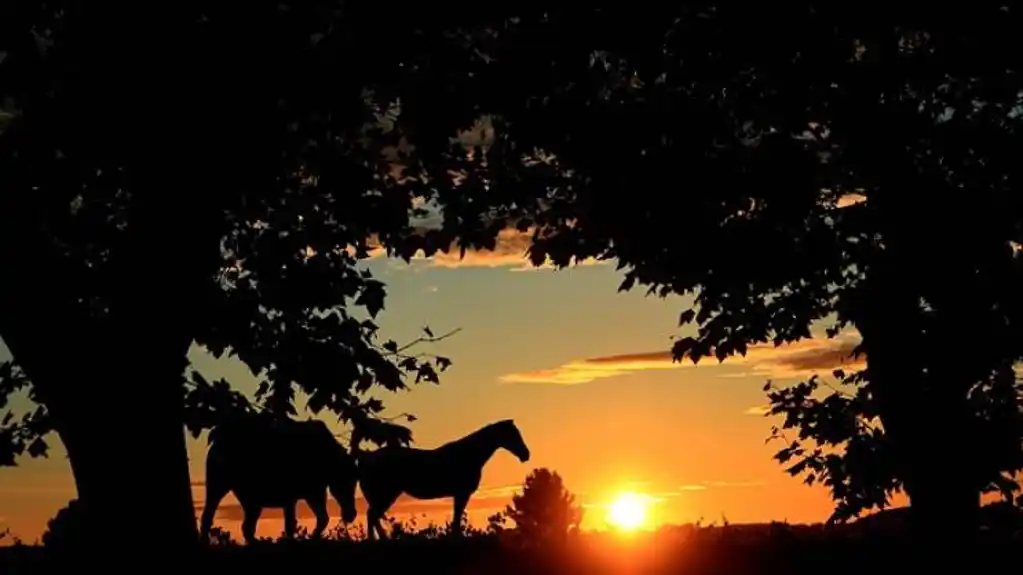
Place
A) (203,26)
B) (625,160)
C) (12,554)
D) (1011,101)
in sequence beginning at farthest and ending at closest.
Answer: (1011,101)
(12,554)
(625,160)
(203,26)

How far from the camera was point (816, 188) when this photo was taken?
18328 mm

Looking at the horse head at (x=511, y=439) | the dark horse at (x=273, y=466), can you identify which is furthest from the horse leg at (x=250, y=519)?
the horse head at (x=511, y=439)

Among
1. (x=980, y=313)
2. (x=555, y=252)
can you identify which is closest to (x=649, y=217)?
(x=555, y=252)

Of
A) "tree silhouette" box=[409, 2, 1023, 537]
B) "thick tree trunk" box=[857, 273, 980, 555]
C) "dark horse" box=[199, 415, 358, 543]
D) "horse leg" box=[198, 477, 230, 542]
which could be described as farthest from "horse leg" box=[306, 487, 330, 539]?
"thick tree trunk" box=[857, 273, 980, 555]

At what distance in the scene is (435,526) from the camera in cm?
2186

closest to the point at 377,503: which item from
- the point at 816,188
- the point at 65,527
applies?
the point at 65,527

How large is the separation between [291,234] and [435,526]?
5118 millimetres

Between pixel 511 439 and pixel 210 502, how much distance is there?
Answer: 590 cm

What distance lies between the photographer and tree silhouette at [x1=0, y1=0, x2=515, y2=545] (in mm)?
14258

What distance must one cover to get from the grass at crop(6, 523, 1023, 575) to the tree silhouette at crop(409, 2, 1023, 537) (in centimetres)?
361

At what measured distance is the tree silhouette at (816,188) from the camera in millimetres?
15117

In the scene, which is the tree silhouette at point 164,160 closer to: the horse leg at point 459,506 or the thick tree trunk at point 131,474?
the thick tree trunk at point 131,474

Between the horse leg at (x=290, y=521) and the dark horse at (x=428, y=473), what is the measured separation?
236 cm

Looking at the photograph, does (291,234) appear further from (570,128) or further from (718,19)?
(718,19)
